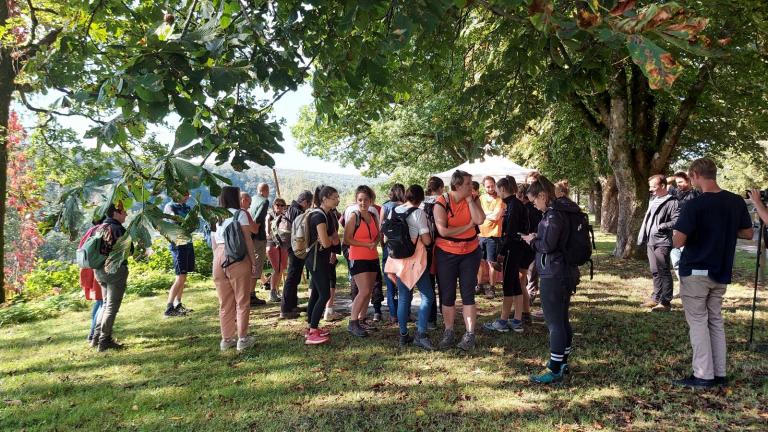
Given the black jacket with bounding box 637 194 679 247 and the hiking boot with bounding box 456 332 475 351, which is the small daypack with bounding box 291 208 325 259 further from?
the black jacket with bounding box 637 194 679 247

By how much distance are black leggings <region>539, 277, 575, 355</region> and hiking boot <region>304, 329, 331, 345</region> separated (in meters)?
2.61

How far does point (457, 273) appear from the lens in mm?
5098

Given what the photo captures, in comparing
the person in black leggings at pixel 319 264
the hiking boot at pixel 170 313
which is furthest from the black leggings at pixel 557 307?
the hiking boot at pixel 170 313

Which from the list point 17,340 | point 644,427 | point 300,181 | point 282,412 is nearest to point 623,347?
point 644,427

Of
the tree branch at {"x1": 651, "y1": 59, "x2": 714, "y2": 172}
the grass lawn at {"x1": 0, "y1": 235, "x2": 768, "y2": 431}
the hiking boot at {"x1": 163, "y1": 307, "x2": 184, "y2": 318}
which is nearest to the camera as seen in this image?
the grass lawn at {"x1": 0, "y1": 235, "x2": 768, "y2": 431}

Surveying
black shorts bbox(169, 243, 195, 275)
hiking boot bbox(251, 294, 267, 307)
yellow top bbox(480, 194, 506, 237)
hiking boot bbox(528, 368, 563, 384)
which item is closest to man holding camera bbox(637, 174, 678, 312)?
yellow top bbox(480, 194, 506, 237)

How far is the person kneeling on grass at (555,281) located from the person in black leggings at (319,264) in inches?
93.9

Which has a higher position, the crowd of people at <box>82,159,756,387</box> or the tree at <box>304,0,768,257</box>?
the tree at <box>304,0,768,257</box>

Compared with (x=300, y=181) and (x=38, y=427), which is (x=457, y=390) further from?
(x=300, y=181)

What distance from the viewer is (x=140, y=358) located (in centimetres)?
536

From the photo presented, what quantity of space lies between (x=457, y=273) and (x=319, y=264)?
1626 mm

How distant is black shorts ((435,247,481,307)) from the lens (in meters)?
5.02

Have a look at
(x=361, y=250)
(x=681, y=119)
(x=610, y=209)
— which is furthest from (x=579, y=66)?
(x=610, y=209)

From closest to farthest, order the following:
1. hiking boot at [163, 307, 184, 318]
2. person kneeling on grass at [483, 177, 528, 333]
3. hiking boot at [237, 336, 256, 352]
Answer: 1. hiking boot at [237, 336, 256, 352]
2. person kneeling on grass at [483, 177, 528, 333]
3. hiking boot at [163, 307, 184, 318]
